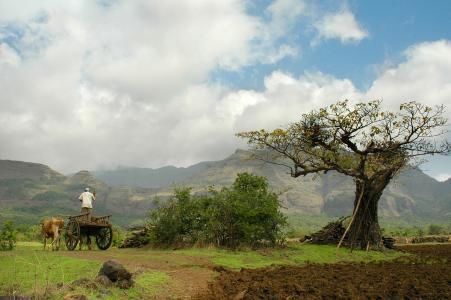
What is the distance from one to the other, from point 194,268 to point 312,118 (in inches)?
539

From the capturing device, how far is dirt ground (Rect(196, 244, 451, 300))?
476 inches

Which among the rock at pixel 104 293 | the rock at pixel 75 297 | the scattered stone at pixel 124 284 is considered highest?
the scattered stone at pixel 124 284

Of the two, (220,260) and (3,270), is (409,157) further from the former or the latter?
(3,270)

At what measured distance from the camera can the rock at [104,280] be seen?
12.2 m

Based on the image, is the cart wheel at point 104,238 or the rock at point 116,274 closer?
the rock at point 116,274

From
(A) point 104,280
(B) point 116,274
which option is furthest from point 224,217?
(A) point 104,280

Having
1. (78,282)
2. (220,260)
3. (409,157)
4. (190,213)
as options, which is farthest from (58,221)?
(409,157)

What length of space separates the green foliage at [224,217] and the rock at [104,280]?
11.7 metres

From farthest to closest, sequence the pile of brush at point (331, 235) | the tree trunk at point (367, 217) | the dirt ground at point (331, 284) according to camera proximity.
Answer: the pile of brush at point (331, 235) → the tree trunk at point (367, 217) → the dirt ground at point (331, 284)

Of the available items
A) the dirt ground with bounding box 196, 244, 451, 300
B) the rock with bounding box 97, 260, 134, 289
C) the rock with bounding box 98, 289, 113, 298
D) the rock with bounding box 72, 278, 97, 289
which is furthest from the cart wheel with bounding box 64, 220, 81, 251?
the rock with bounding box 98, 289, 113, 298

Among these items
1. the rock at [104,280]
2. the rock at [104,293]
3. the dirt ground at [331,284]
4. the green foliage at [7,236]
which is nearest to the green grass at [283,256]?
the dirt ground at [331,284]

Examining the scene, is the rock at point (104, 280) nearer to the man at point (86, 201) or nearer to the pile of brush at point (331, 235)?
the man at point (86, 201)

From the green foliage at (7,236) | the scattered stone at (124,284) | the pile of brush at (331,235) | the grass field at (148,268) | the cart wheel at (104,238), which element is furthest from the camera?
the pile of brush at (331,235)

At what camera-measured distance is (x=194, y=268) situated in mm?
17219
